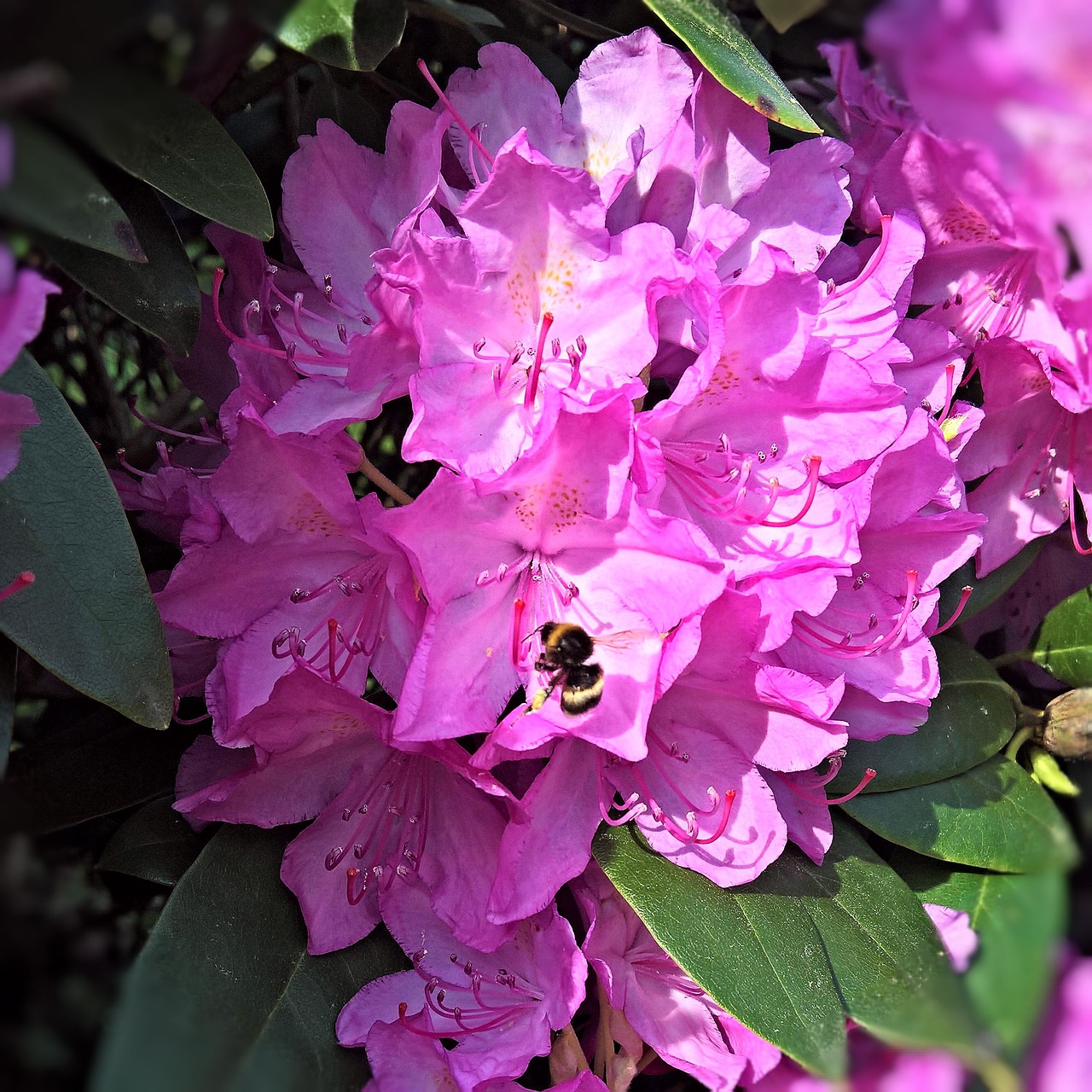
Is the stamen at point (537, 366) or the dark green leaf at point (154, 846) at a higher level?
the stamen at point (537, 366)

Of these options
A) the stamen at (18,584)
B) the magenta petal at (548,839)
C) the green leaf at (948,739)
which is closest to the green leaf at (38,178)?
the stamen at (18,584)

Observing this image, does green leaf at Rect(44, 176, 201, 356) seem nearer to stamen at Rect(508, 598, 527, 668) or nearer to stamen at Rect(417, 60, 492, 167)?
stamen at Rect(417, 60, 492, 167)

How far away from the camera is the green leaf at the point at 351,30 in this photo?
2.97ft

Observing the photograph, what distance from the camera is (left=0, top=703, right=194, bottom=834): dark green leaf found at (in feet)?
3.10

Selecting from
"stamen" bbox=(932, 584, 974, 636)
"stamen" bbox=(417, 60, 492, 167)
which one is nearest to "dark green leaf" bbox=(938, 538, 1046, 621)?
"stamen" bbox=(932, 584, 974, 636)

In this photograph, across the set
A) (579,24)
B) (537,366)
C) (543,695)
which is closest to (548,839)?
(543,695)

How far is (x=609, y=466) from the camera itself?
80cm

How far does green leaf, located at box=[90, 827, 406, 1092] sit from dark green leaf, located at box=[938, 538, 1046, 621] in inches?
24.4

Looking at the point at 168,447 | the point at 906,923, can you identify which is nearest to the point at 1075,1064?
the point at 906,923

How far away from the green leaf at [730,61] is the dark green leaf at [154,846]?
79 cm

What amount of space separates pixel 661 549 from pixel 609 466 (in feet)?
0.24

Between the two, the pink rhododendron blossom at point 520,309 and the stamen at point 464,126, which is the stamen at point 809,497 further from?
the stamen at point 464,126

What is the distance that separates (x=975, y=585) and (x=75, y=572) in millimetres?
824

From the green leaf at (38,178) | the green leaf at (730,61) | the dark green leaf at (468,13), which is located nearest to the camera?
the green leaf at (38,178)
